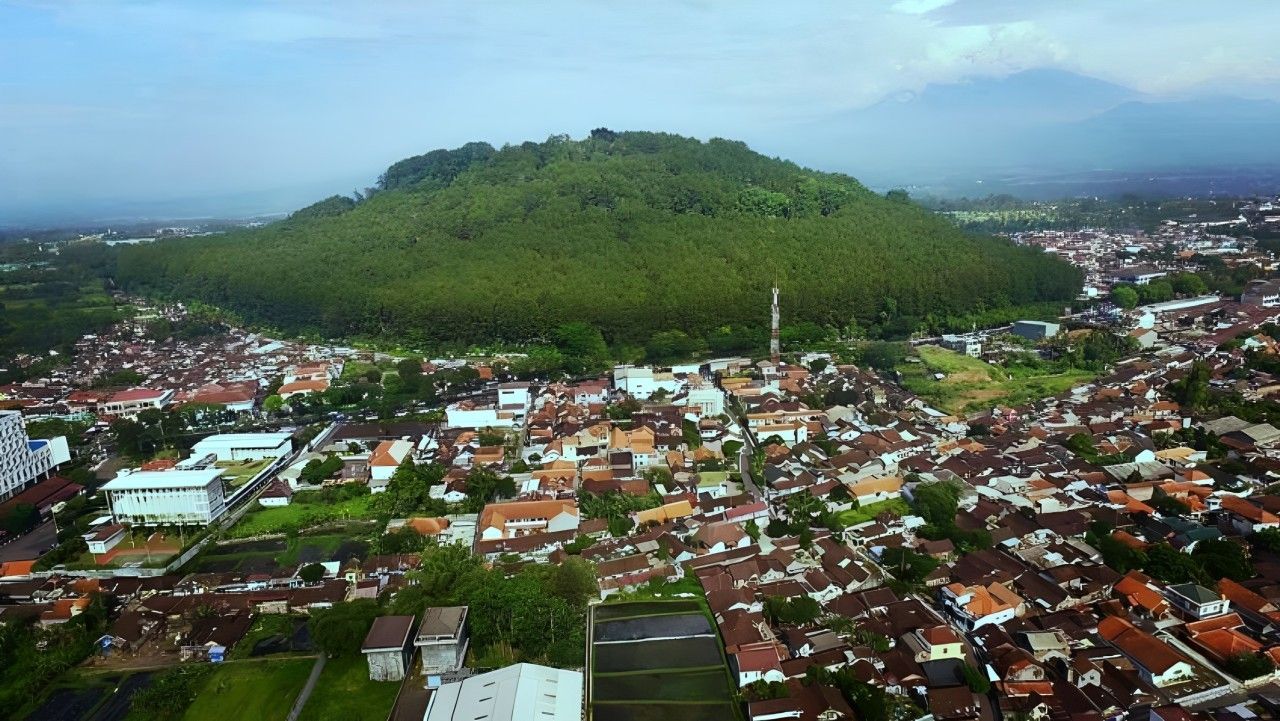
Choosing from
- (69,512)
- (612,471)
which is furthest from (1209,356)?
(69,512)

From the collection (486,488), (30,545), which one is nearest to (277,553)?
(486,488)

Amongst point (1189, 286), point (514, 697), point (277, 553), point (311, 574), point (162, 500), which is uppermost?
point (1189, 286)

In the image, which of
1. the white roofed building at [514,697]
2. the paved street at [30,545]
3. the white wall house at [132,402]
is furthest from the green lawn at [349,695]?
the white wall house at [132,402]

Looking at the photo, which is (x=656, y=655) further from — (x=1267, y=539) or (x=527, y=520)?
(x=1267, y=539)

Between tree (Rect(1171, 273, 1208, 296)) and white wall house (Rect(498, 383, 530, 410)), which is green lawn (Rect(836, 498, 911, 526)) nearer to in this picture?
white wall house (Rect(498, 383, 530, 410))

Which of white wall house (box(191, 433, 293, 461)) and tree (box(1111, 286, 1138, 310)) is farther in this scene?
tree (box(1111, 286, 1138, 310))

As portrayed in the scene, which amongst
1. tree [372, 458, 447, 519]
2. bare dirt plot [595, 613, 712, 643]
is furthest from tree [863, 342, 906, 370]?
bare dirt plot [595, 613, 712, 643]
